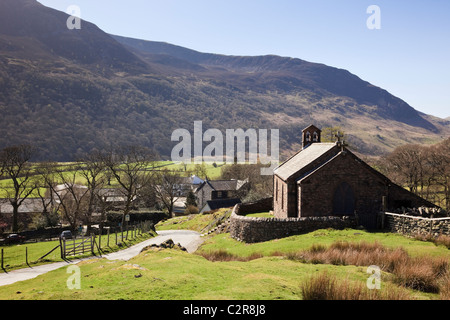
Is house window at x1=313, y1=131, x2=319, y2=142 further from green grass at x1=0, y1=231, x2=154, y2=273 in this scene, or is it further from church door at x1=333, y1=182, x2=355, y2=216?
green grass at x1=0, y1=231, x2=154, y2=273

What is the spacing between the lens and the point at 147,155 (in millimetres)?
54562

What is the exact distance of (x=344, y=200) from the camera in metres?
28.3

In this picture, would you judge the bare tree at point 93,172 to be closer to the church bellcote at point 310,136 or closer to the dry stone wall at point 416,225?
the church bellcote at point 310,136

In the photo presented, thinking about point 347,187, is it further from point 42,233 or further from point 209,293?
point 42,233

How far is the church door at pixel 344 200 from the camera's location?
28172 mm

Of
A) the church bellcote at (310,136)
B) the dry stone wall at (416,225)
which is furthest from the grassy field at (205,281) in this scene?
the church bellcote at (310,136)

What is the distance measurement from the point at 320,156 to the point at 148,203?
64982 mm

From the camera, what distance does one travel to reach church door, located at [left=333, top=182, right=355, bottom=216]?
28172 mm

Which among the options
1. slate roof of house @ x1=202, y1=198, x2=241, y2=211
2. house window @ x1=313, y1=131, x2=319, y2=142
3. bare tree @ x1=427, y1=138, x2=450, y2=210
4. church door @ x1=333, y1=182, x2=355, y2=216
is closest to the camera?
church door @ x1=333, y1=182, x2=355, y2=216

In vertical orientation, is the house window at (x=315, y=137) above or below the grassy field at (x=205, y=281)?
above

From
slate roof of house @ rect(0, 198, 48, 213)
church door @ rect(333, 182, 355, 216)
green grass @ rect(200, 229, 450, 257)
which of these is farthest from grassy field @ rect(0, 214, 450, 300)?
slate roof of house @ rect(0, 198, 48, 213)

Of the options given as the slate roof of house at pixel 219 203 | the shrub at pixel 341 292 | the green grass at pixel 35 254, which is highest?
the shrub at pixel 341 292
